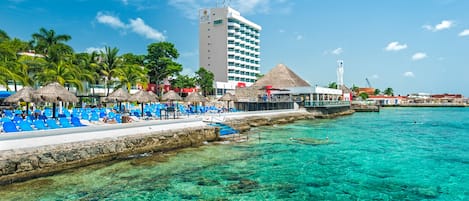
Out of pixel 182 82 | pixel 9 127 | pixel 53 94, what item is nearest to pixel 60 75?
pixel 53 94

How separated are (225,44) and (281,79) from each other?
3826cm

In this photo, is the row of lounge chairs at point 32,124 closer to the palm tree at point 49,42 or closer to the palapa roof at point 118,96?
the palapa roof at point 118,96

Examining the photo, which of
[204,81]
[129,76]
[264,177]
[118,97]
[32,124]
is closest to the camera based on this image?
[264,177]

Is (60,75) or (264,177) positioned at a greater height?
(60,75)

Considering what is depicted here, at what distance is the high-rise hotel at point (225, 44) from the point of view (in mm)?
85688

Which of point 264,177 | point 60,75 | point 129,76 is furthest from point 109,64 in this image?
point 264,177

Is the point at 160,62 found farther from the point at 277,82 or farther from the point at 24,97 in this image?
the point at 24,97

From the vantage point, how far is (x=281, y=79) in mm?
51281

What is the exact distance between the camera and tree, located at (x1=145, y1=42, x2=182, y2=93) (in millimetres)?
54719

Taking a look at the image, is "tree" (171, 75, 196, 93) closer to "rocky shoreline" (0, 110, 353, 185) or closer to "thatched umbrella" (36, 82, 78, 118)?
"rocky shoreline" (0, 110, 353, 185)

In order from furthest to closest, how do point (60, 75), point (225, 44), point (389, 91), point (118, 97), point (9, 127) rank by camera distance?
point (389, 91) < point (225, 44) < point (60, 75) < point (118, 97) < point (9, 127)

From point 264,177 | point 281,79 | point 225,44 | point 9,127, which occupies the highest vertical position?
point 225,44

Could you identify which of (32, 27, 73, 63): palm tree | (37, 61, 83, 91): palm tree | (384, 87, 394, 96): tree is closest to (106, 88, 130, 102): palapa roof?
(37, 61, 83, 91): palm tree

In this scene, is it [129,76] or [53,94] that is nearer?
[53,94]
